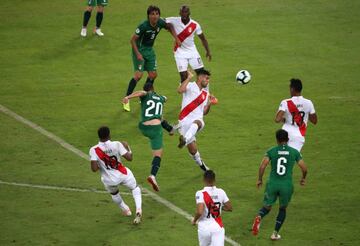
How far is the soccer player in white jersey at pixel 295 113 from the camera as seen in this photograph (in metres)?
17.8

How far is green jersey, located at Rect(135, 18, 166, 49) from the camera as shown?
74.7ft

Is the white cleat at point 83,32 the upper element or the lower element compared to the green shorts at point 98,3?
lower

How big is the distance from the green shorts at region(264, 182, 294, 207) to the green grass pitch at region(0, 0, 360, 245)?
0.76 meters

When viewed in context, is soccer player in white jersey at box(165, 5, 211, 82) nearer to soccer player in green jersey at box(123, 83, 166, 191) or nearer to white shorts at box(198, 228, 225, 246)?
soccer player in green jersey at box(123, 83, 166, 191)

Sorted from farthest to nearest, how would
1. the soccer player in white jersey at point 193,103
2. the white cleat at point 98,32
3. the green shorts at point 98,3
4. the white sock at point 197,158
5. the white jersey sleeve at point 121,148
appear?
the white cleat at point 98,32 < the green shorts at point 98,3 < the white sock at point 197,158 < the soccer player in white jersey at point 193,103 < the white jersey sleeve at point 121,148

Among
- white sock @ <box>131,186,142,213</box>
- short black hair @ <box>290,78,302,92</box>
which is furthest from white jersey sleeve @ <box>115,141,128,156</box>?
short black hair @ <box>290,78,302,92</box>

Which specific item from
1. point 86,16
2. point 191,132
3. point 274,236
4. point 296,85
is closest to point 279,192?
point 274,236

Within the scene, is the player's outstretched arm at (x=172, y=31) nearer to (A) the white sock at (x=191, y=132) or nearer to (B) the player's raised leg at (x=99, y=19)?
(A) the white sock at (x=191, y=132)

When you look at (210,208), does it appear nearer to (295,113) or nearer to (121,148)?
(121,148)

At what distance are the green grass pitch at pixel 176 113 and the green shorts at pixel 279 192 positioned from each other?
762 mm

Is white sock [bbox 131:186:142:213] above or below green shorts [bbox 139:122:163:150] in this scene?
below

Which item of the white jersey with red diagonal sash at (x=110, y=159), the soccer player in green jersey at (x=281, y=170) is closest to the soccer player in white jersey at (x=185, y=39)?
the white jersey with red diagonal sash at (x=110, y=159)

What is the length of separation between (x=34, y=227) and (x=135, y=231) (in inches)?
77.0

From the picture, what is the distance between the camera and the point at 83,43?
97.3ft
